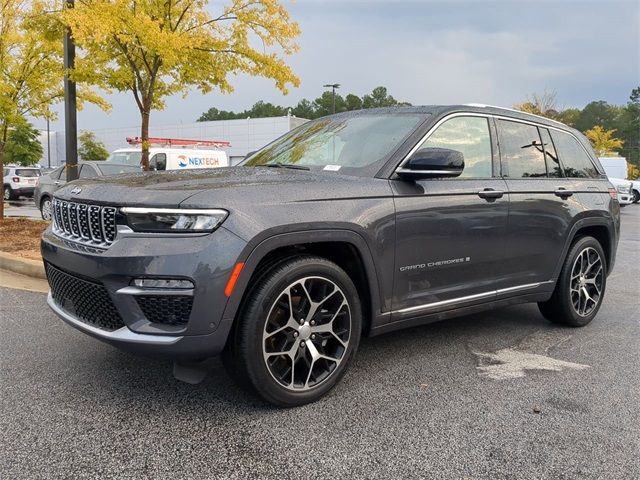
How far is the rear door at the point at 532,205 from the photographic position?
4.16 m

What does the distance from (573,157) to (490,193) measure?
1.56m

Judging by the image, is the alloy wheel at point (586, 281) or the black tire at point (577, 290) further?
the alloy wheel at point (586, 281)

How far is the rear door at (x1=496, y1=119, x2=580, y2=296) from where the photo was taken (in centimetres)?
416

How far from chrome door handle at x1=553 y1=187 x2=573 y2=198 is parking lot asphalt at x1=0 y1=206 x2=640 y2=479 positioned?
122 cm

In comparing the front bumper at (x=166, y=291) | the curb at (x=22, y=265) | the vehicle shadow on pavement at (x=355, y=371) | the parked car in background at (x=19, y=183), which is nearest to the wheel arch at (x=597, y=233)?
the vehicle shadow on pavement at (x=355, y=371)

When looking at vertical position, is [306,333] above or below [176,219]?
below

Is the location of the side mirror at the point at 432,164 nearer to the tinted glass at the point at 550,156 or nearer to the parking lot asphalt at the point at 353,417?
the parking lot asphalt at the point at 353,417

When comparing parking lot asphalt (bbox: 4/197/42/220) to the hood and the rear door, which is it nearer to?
the hood

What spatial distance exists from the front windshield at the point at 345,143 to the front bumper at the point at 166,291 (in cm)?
122

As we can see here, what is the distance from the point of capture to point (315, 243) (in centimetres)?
315

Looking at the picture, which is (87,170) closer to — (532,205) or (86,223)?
(86,223)

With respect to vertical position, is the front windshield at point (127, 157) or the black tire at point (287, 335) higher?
the front windshield at point (127, 157)

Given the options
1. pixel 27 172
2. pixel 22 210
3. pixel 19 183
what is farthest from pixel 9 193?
pixel 22 210

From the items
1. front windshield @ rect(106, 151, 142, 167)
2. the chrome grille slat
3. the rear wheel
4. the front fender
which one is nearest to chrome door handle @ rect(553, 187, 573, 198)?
the front fender
